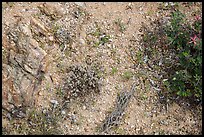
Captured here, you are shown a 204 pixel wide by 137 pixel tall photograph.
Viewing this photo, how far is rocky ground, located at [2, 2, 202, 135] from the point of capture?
20.3ft

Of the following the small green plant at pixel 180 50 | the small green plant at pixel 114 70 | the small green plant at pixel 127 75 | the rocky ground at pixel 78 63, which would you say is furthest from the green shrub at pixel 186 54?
the small green plant at pixel 114 70

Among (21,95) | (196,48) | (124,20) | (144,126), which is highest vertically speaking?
(124,20)

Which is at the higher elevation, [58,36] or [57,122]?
[58,36]

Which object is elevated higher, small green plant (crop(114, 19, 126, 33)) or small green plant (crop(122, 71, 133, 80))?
small green plant (crop(114, 19, 126, 33))

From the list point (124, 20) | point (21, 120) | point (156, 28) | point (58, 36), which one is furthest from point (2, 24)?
point (156, 28)

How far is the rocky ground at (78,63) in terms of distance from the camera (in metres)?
6.18

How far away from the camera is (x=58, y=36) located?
6.38m

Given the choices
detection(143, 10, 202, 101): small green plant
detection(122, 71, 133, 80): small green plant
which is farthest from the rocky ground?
detection(143, 10, 202, 101): small green plant

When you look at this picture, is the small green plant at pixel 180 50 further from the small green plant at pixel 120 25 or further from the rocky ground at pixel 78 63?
the small green plant at pixel 120 25

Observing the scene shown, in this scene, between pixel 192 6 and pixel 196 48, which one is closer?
pixel 196 48

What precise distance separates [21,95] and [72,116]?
75 centimetres

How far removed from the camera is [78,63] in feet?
20.9

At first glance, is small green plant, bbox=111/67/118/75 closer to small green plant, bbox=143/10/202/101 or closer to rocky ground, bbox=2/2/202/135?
rocky ground, bbox=2/2/202/135

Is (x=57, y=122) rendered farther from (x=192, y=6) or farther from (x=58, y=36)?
(x=192, y=6)
